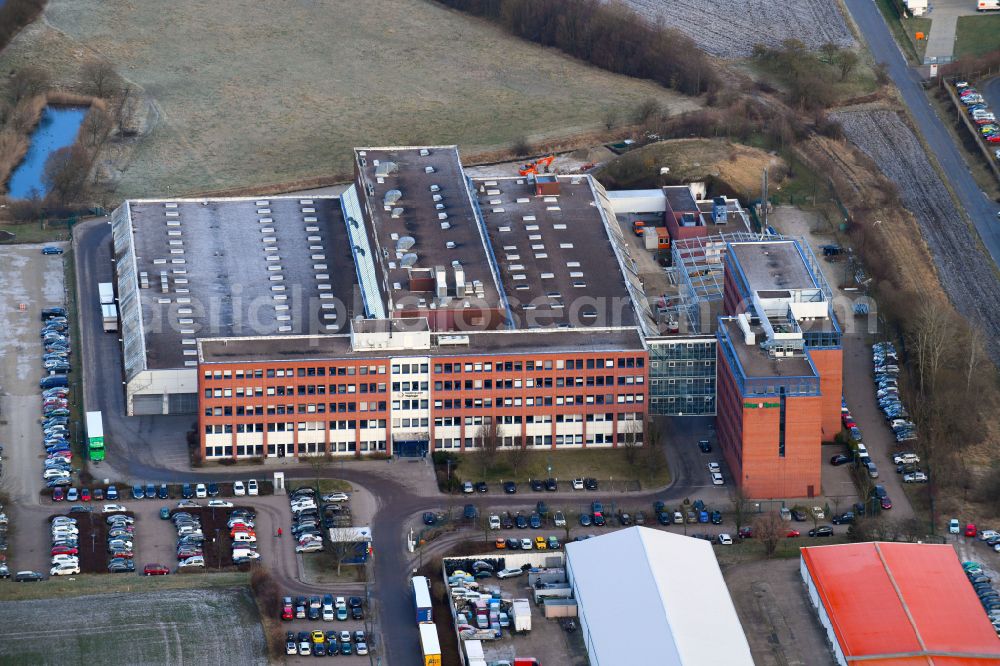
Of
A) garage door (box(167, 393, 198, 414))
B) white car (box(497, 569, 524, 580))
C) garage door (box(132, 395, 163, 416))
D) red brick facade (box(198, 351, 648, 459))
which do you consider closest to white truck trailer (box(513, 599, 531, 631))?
white car (box(497, 569, 524, 580))

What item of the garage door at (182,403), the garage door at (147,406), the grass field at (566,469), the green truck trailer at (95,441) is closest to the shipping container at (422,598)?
the grass field at (566,469)

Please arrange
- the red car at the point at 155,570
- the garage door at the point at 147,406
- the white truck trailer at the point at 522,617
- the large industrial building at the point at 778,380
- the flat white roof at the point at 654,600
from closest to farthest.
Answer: the flat white roof at the point at 654,600
the white truck trailer at the point at 522,617
the red car at the point at 155,570
the large industrial building at the point at 778,380
the garage door at the point at 147,406

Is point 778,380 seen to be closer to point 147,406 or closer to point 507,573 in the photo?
point 507,573

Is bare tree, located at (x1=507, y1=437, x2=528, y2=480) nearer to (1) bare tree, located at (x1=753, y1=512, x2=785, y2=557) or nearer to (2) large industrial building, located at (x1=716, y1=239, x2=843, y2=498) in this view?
(2) large industrial building, located at (x1=716, y1=239, x2=843, y2=498)

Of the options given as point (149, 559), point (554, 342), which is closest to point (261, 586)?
point (149, 559)

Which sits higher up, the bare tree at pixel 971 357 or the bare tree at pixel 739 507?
the bare tree at pixel 971 357

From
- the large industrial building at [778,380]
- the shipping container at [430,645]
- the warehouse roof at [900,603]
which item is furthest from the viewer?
the large industrial building at [778,380]

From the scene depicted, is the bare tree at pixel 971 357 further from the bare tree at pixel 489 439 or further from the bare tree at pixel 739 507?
the bare tree at pixel 489 439
